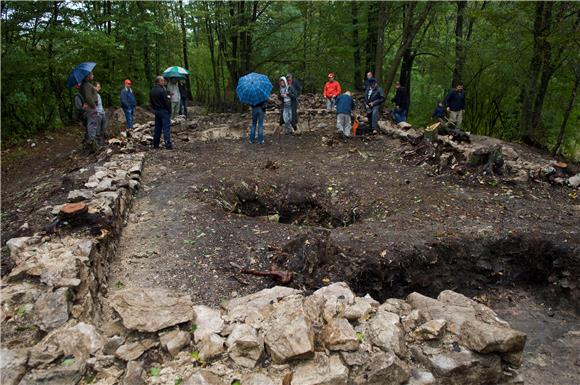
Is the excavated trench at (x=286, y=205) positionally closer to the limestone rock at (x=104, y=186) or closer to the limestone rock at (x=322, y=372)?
the limestone rock at (x=104, y=186)

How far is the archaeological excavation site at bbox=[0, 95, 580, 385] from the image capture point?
3.07 m

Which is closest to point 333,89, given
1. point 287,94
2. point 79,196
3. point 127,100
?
point 287,94

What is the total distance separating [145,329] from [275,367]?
3.81 feet

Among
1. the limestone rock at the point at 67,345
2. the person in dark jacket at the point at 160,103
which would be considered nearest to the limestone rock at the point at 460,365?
the limestone rock at the point at 67,345

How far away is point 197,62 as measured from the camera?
22.9 metres

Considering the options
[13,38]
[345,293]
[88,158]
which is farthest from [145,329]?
[13,38]

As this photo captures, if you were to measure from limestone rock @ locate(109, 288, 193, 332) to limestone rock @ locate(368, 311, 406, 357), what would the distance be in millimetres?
1633

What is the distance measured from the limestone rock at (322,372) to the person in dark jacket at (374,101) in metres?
8.94

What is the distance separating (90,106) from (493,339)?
29.4 feet

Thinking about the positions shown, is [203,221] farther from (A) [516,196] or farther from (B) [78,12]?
(B) [78,12]

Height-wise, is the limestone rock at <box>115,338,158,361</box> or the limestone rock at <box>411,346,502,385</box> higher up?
the limestone rock at <box>115,338,158,361</box>

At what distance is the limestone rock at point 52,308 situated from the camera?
10.7 feet

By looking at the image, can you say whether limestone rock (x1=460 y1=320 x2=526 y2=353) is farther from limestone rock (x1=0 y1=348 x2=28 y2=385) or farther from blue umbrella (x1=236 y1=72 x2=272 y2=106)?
blue umbrella (x1=236 y1=72 x2=272 y2=106)

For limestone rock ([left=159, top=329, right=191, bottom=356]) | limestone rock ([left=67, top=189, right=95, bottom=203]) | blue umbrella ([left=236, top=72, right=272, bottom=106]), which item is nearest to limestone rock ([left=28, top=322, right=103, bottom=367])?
limestone rock ([left=159, top=329, right=191, bottom=356])
